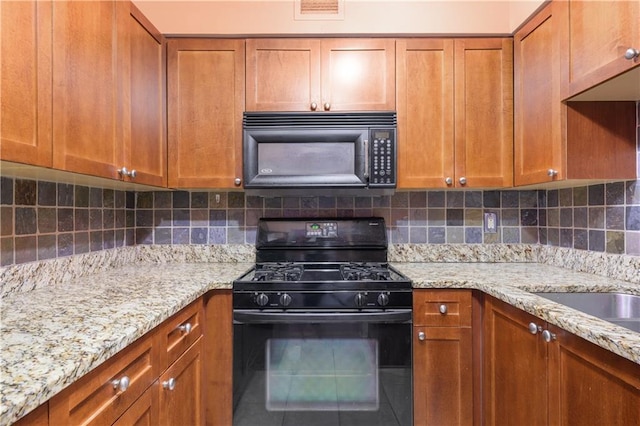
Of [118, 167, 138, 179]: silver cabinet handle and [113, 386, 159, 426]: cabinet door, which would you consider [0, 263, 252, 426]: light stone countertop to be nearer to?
[113, 386, 159, 426]: cabinet door

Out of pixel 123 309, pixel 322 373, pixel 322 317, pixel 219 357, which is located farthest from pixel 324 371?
pixel 123 309

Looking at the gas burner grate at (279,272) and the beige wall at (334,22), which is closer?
the gas burner grate at (279,272)

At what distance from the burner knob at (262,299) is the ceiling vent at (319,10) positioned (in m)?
1.46

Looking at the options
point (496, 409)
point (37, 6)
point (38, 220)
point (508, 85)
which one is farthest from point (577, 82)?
point (38, 220)

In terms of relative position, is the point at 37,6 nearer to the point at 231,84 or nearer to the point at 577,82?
the point at 231,84

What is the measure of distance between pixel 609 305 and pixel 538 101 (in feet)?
3.13

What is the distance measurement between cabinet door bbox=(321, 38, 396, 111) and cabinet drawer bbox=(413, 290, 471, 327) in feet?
3.22

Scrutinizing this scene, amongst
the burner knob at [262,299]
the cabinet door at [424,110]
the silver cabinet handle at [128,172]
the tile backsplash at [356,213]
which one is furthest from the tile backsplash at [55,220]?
the cabinet door at [424,110]

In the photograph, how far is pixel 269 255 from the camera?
209 cm

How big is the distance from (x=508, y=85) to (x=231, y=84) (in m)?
1.50

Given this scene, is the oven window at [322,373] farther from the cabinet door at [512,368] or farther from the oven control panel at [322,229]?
the oven control panel at [322,229]

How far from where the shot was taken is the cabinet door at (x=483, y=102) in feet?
6.11

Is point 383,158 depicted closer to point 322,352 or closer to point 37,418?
point 322,352

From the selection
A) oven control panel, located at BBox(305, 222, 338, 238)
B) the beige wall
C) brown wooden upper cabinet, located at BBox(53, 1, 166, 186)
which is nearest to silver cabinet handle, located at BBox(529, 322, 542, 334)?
oven control panel, located at BBox(305, 222, 338, 238)
